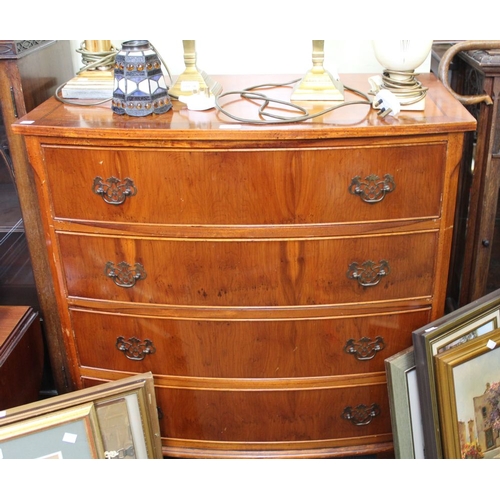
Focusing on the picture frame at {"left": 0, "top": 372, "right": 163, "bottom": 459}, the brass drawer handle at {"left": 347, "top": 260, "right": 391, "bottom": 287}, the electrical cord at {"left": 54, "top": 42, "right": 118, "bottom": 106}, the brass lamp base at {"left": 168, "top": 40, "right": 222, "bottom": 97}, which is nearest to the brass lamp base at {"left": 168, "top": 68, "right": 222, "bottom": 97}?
the brass lamp base at {"left": 168, "top": 40, "right": 222, "bottom": 97}

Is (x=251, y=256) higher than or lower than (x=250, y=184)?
lower

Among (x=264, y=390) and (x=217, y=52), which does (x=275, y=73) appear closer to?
(x=217, y=52)

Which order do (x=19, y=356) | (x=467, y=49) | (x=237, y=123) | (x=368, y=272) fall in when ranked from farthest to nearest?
(x=19, y=356) < (x=467, y=49) < (x=368, y=272) < (x=237, y=123)

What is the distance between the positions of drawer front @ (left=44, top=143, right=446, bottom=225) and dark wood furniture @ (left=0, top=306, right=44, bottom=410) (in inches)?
17.5

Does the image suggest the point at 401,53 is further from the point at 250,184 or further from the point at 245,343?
the point at 245,343

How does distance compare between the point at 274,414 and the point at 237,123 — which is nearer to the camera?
the point at 237,123

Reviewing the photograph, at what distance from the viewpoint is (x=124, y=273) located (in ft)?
4.18

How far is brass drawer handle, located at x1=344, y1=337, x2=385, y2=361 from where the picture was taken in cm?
134

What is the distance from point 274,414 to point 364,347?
27 centimetres

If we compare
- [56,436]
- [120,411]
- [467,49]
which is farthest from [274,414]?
[467,49]

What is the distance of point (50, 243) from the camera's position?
1269 millimetres

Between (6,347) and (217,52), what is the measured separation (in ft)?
2.93

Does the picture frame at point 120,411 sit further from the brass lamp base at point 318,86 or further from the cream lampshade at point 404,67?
the cream lampshade at point 404,67
